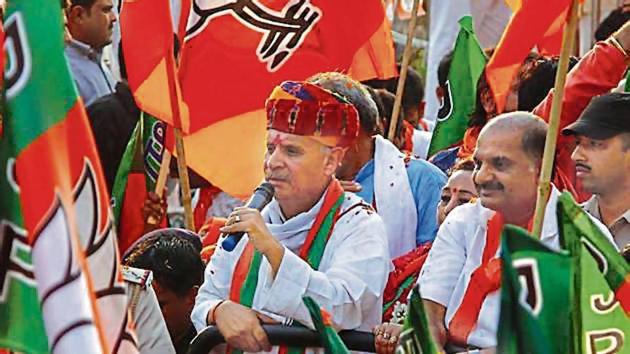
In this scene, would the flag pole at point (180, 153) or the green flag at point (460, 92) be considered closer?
the flag pole at point (180, 153)

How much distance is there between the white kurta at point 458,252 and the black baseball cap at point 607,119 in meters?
0.48

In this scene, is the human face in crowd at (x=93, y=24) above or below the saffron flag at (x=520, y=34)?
below

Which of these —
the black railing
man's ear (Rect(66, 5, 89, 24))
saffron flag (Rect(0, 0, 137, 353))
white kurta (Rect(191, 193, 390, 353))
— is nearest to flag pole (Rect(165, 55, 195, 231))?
white kurta (Rect(191, 193, 390, 353))

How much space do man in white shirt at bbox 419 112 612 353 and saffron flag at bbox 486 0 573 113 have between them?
2.19 feet

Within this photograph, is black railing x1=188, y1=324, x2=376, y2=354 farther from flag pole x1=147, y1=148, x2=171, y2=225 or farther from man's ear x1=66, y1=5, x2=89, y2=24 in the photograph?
man's ear x1=66, y1=5, x2=89, y2=24

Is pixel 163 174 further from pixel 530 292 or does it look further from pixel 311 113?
pixel 530 292

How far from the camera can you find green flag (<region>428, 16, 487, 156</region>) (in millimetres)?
9039

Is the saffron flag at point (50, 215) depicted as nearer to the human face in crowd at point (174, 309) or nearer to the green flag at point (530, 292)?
the green flag at point (530, 292)

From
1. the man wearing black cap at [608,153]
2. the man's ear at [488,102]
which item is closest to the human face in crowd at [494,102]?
the man's ear at [488,102]

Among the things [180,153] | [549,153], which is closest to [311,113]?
[549,153]

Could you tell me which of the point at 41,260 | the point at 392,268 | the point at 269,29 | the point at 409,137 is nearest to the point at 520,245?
the point at 41,260

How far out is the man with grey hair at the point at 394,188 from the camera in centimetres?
744

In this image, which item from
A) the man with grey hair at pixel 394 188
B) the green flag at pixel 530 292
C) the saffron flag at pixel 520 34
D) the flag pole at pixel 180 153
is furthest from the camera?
the flag pole at pixel 180 153

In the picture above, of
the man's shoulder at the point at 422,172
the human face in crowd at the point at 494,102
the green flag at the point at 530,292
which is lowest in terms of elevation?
Answer: the man's shoulder at the point at 422,172
